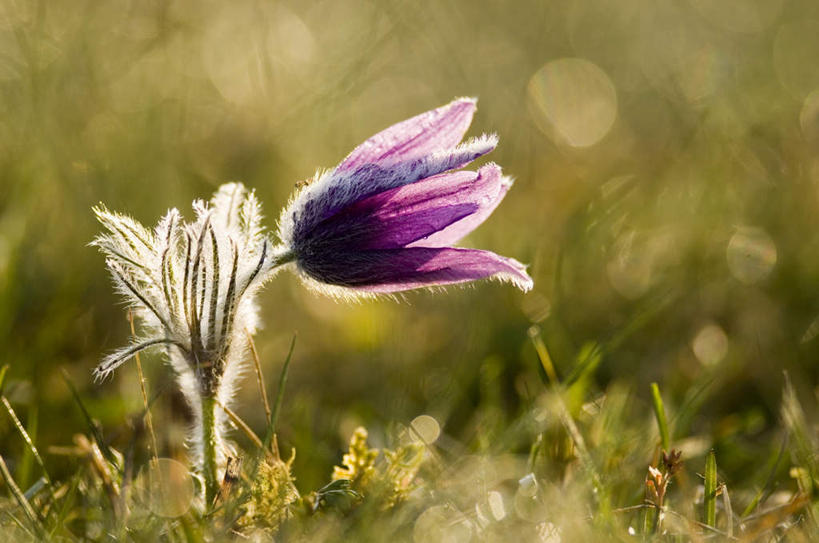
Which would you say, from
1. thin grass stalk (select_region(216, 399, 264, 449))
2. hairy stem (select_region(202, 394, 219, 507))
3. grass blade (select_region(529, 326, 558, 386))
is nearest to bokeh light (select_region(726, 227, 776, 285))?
grass blade (select_region(529, 326, 558, 386))

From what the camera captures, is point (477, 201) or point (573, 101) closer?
point (477, 201)

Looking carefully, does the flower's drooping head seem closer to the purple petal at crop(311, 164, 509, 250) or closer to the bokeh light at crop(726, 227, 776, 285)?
the purple petal at crop(311, 164, 509, 250)

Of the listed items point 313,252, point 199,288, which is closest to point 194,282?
point 199,288

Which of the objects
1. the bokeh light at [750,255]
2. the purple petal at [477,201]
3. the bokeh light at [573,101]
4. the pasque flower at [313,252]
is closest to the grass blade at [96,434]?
the pasque flower at [313,252]

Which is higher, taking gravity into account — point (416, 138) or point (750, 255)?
point (416, 138)

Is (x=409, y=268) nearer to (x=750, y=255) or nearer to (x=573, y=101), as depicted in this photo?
(x=750, y=255)

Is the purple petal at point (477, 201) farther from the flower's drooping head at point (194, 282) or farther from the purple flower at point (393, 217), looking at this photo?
the flower's drooping head at point (194, 282)

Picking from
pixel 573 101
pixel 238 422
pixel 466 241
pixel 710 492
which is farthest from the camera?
pixel 573 101

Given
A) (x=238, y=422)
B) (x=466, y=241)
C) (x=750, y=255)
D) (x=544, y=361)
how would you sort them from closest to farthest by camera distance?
1. (x=238, y=422)
2. (x=544, y=361)
3. (x=750, y=255)
4. (x=466, y=241)


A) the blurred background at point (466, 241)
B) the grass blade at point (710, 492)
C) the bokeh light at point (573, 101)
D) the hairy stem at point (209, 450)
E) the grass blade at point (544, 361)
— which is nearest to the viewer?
the grass blade at point (710, 492)
